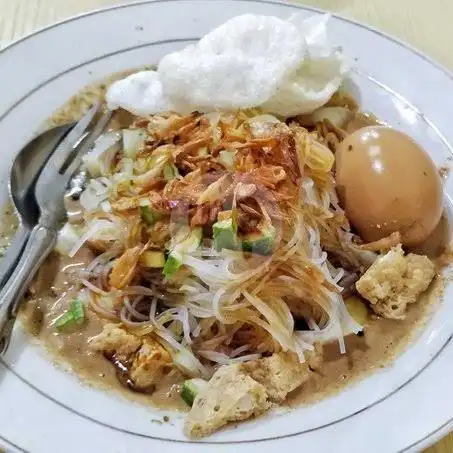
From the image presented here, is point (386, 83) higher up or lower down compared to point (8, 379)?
higher up

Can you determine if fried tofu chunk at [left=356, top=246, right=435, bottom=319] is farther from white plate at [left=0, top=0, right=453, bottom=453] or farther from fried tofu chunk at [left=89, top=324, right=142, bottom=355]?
fried tofu chunk at [left=89, top=324, right=142, bottom=355]

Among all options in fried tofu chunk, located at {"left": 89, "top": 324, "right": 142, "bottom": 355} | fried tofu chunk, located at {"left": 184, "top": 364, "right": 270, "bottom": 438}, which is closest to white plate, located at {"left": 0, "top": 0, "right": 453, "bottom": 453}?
fried tofu chunk, located at {"left": 184, "top": 364, "right": 270, "bottom": 438}

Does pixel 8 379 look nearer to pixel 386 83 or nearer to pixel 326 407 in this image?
pixel 326 407

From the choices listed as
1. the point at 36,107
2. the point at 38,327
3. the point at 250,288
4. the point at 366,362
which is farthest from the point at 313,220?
the point at 36,107

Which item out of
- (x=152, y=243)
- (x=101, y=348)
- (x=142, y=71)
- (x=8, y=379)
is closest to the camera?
(x=8, y=379)

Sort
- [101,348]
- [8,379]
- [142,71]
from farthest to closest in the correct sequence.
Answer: [142,71], [101,348], [8,379]

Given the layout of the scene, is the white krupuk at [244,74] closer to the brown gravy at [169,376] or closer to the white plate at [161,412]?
the white plate at [161,412]

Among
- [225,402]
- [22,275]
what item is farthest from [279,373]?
[22,275]

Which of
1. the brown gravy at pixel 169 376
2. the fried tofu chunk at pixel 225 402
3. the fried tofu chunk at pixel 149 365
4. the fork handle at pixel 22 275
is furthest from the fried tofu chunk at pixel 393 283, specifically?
the fork handle at pixel 22 275
